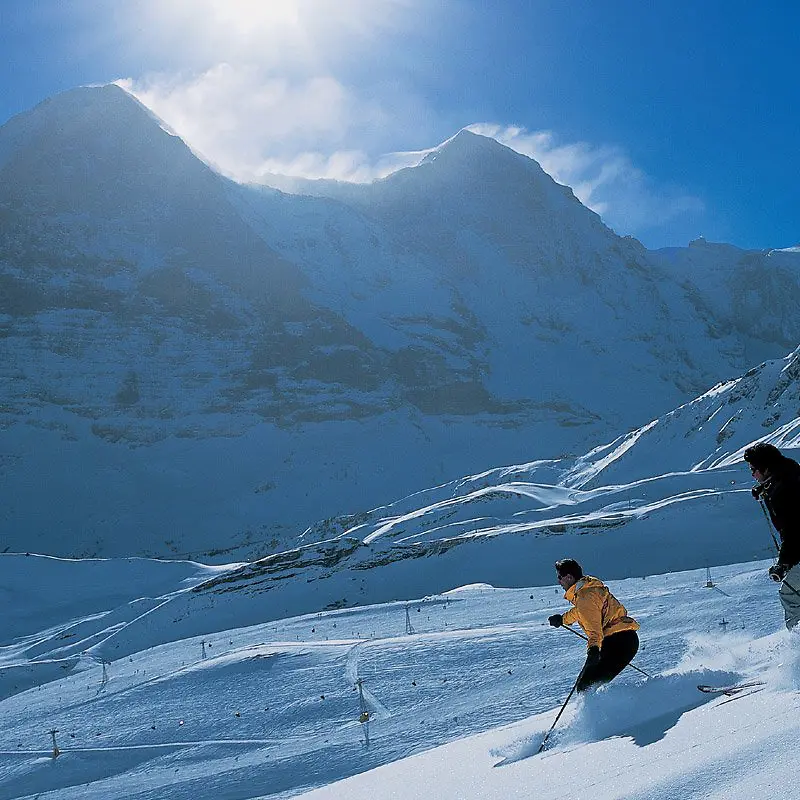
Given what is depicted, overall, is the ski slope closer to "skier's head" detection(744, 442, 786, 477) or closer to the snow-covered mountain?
"skier's head" detection(744, 442, 786, 477)

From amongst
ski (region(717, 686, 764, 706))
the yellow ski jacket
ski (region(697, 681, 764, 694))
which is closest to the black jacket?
ski (region(697, 681, 764, 694))

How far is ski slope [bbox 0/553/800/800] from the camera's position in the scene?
3428 millimetres

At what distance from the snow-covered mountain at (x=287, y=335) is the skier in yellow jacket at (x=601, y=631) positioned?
5826cm

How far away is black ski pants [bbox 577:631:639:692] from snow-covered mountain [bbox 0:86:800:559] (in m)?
58.3

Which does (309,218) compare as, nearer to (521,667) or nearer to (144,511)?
(144,511)

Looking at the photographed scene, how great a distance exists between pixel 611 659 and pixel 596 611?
368mm

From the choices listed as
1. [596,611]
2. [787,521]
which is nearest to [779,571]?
[787,521]

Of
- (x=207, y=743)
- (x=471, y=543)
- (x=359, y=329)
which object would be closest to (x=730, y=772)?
(x=207, y=743)

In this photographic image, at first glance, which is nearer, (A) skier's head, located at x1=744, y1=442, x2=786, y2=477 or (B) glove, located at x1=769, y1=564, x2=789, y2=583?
(B) glove, located at x1=769, y1=564, x2=789, y2=583

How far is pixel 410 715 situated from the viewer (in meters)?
7.89

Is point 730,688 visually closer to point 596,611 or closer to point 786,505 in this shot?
point 596,611

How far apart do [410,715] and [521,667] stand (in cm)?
153

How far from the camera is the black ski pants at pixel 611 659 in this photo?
5461 mm

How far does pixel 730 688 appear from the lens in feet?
14.7
